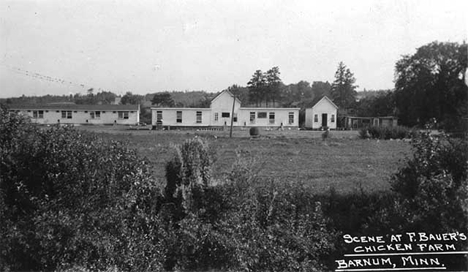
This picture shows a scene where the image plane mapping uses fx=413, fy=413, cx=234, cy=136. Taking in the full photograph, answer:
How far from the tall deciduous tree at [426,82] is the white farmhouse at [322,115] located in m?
7.48

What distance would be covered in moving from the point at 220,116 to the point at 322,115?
12293 mm

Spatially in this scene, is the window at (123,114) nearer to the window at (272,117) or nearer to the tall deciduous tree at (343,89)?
the window at (272,117)

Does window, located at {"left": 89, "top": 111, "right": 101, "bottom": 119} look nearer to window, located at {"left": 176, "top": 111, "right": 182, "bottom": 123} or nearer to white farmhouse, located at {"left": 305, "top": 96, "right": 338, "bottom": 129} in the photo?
window, located at {"left": 176, "top": 111, "right": 182, "bottom": 123}

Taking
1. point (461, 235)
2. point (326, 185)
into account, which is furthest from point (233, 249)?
point (326, 185)

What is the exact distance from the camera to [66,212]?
16.9 feet

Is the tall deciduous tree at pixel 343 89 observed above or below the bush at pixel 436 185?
above

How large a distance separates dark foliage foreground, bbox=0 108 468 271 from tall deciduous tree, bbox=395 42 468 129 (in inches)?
1335

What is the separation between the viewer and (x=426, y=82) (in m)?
43.4

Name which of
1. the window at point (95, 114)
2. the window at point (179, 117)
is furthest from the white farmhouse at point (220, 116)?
the window at point (95, 114)

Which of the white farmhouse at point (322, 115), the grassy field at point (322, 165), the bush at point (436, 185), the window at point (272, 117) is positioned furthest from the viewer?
the white farmhouse at point (322, 115)

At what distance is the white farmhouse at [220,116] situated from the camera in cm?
4438

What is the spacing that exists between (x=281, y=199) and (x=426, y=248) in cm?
208

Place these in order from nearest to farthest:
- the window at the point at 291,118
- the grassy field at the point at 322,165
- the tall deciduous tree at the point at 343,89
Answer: the grassy field at the point at 322,165 < the window at the point at 291,118 < the tall deciduous tree at the point at 343,89

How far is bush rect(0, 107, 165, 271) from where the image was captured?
16.6 ft
